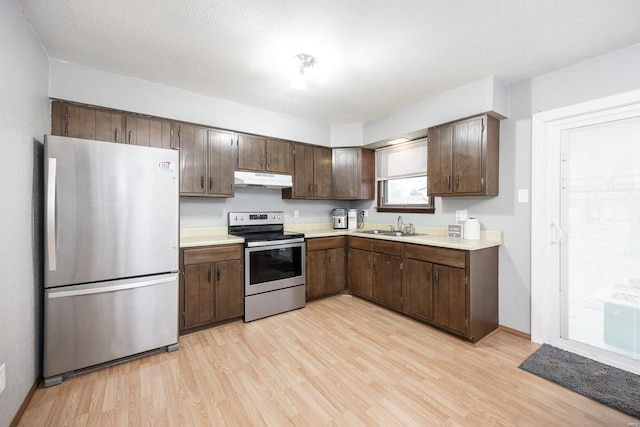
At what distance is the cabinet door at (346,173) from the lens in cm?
405

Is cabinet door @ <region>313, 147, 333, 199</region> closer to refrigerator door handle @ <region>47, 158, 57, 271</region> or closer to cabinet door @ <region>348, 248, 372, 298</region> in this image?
cabinet door @ <region>348, 248, 372, 298</region>

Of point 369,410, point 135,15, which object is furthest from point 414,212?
point 135,15

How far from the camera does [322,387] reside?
1888mm

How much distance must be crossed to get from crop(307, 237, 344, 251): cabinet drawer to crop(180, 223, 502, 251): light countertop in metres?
0.07

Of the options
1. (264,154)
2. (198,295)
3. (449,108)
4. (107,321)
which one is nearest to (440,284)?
(449,108)

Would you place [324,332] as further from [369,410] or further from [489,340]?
[489,340]

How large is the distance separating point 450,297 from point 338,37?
8.10ft

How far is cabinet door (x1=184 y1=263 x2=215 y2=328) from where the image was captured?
2613 mm

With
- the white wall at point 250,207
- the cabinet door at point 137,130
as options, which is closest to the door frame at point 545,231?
the white wall at point 250,207

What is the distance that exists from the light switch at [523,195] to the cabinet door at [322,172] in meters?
2.29

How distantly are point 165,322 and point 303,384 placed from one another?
1.32 meters

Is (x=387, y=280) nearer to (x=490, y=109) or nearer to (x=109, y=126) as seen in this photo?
(x=490, y=109)

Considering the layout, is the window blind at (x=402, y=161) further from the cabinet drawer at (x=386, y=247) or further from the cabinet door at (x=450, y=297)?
the cabinet door at (x=450, y=297)

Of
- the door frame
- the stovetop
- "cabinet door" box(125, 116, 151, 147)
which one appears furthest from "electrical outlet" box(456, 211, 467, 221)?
"cabinet door" box(125, 116, 151, 147)
